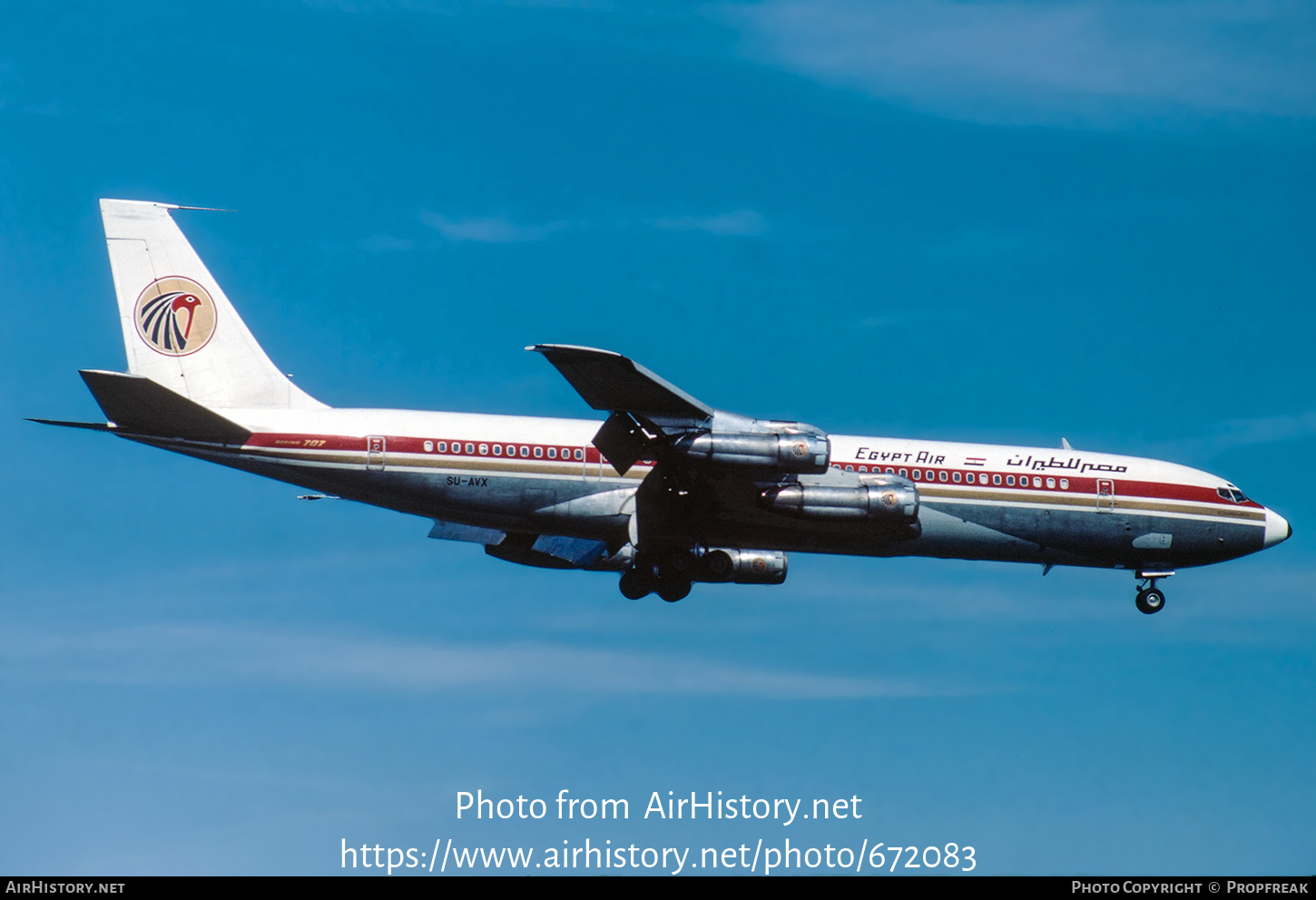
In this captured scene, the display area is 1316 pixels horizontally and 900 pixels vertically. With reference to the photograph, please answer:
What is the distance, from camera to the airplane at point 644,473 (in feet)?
107

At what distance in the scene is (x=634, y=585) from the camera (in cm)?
3697

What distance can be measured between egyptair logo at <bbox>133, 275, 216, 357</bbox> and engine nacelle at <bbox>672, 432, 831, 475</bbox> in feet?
43.4

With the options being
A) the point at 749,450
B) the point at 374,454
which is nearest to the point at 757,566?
the point at 749,450

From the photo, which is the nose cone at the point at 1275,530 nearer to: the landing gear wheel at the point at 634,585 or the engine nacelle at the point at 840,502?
the engine nacelle at the point at 840,502

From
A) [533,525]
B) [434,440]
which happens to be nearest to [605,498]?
[533,525]

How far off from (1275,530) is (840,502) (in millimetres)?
14309

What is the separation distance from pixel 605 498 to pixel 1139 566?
14876mm

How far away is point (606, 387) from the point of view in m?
31.0

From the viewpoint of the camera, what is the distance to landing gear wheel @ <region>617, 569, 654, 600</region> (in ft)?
121

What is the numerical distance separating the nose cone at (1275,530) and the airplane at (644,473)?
915mm

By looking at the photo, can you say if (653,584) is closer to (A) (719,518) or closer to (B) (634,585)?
(B) (634,585)

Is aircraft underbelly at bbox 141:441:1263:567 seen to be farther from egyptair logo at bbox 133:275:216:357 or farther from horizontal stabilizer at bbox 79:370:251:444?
egyptair logo at bbox 133:275:216:357
